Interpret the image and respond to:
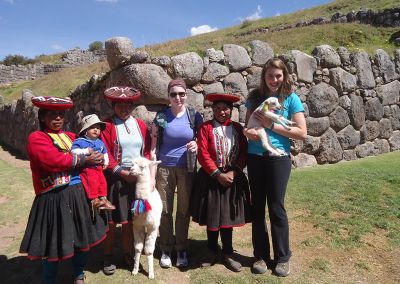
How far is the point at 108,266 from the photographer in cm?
351

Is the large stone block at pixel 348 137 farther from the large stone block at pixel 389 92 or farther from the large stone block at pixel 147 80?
the large stone block at pixel 147 80

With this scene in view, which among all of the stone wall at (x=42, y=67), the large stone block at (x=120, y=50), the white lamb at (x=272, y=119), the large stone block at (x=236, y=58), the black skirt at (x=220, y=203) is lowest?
the black skirt at (x=220, y=203)

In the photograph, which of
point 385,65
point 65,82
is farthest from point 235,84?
point 65,82

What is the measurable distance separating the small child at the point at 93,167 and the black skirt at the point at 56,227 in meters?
0.12

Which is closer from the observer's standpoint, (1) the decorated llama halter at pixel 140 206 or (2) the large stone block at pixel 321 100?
(1) the decorated llama halter at pixel 140 206

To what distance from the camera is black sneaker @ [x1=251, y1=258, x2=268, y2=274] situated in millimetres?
3410

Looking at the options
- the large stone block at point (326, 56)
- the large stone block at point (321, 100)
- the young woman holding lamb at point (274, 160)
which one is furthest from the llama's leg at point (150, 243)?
the large stone block at point (326, 56)

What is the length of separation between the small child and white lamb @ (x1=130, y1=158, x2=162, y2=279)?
267mm

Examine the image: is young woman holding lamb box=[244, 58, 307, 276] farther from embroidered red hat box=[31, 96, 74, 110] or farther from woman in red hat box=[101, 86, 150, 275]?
embroidered red hat box=[31, 96, 74, 110]

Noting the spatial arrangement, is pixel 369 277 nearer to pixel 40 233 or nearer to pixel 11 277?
pixel 40 233

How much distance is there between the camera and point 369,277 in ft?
11.1

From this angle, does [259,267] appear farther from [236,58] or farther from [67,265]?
[236,58]

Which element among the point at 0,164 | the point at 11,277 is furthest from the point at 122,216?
the point at 0,164

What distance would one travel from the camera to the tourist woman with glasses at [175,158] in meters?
3.40
